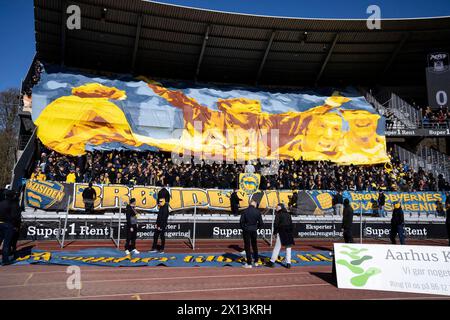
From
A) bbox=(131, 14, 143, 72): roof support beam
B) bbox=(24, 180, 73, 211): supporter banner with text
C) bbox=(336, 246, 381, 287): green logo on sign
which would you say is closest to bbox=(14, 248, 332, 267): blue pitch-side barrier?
bbox=(336, 246, 381, 287): green logo on sign

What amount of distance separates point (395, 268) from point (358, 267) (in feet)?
2.60

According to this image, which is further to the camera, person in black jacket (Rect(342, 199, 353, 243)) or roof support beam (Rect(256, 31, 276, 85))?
roof support beam (Rect(256, 31, 276, 85))

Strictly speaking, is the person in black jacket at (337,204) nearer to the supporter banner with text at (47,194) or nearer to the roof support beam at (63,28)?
the supporter banner with text at (47,194)

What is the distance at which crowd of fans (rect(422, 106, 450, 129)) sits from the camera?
3030 centimetres

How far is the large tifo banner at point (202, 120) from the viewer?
79.0ft

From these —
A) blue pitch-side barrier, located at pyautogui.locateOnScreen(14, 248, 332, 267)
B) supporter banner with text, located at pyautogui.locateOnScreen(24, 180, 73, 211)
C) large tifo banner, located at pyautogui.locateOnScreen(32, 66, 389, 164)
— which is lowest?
blue pitch-side barrier, located at pyautogui.locateOnScreen(14, 248, 332, 267)

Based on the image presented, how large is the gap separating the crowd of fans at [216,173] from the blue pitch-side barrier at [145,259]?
640cm

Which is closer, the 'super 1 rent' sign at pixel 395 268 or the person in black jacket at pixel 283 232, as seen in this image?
the 'super 1 rent' sign at pixel 395 268

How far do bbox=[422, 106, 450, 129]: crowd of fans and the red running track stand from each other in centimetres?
2443

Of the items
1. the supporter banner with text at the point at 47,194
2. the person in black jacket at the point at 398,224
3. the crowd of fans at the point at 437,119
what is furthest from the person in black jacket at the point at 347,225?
the crowd of fans at the point at 437,119

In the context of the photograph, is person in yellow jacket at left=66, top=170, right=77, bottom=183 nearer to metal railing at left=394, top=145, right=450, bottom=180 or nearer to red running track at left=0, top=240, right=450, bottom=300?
red running track at left=0, top=240, right=450, bottom=300

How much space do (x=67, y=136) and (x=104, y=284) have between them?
17182 mm

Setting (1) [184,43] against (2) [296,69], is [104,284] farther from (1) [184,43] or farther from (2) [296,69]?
(2) [296,69]

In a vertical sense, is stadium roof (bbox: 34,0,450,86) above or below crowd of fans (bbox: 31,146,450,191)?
above
